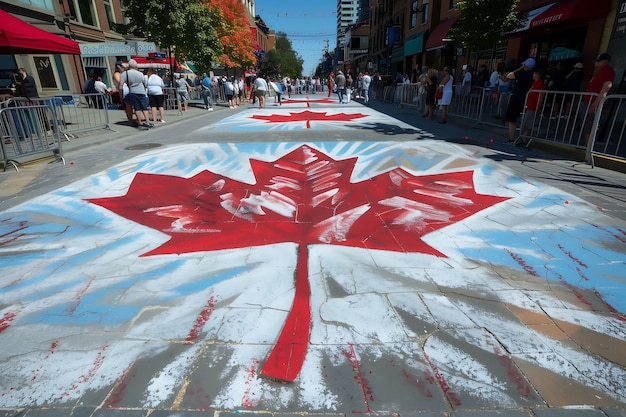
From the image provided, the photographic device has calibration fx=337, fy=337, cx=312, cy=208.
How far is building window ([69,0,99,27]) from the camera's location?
1948 cm

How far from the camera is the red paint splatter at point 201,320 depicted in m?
2.31

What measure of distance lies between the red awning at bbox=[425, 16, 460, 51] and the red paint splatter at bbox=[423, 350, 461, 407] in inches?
892

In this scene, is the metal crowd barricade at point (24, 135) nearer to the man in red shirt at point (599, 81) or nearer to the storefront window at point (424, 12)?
the man in red shirt at point (599, 81)

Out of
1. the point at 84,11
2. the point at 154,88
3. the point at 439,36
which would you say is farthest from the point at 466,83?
the point at 84,11

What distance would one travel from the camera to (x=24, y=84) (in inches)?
358

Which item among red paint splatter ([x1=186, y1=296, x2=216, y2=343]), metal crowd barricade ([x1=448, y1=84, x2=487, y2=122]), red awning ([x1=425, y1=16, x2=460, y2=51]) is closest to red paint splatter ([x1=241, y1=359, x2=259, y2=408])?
red paint splatter ([x1=186, y1=296, x2=216, y2=343])

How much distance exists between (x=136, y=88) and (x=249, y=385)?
36.2 ft

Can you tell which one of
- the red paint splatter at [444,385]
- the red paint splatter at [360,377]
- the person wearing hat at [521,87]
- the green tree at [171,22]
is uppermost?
the green tree at [171,22]

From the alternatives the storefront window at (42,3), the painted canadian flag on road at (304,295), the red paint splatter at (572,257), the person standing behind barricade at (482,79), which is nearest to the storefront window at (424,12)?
the person standing behind barricade at (482,79)

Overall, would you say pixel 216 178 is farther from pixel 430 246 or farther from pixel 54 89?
pixel 54 89

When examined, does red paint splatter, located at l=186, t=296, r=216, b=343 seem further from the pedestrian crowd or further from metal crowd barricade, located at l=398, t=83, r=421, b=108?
metal crowd barricade, located at l=398, t=83, r=421, b=108

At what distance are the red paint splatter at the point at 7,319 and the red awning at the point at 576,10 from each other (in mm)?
14976

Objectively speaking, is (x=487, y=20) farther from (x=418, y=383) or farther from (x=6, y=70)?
(x=6, y=70)

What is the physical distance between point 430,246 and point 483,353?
4.88ft
